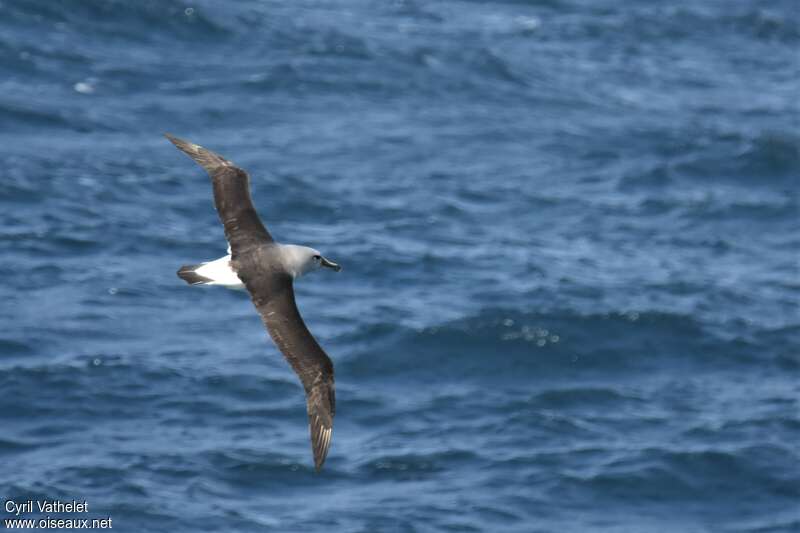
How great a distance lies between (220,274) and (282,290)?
2.08ft

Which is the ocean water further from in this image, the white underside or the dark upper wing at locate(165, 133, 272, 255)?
the white underside

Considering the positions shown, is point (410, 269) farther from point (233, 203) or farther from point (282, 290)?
point (282, 290)

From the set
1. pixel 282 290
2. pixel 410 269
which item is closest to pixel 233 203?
pixel 282 290

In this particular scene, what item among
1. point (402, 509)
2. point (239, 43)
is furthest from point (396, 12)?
point (402, 509)

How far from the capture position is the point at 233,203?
15422 mm

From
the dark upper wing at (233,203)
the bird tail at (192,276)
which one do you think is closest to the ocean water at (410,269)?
the dark upper wing at (233,203)

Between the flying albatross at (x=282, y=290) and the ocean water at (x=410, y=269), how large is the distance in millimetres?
5199

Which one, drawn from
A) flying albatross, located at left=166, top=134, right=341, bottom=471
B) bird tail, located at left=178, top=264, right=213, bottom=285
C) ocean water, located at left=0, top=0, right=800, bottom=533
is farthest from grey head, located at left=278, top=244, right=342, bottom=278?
ocean water, located at left=0, top=0, right=800, bottom=533

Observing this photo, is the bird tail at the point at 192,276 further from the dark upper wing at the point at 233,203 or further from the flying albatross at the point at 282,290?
the dark upper wing at the point at 233,203

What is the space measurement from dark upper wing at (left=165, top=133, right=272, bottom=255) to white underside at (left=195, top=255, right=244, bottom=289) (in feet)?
1.16

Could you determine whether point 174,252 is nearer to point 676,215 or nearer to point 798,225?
point 676,215

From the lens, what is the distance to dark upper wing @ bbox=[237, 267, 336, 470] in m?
14.4

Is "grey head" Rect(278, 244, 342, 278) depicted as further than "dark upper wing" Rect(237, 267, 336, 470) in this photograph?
Yes

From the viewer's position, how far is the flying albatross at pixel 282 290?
14.4 m
